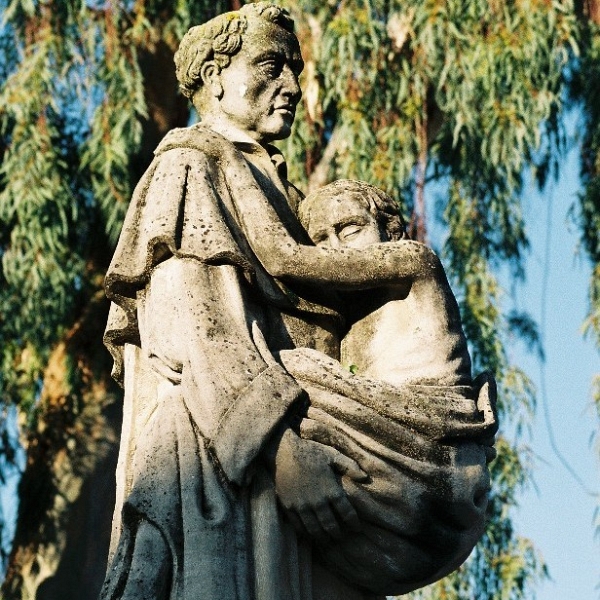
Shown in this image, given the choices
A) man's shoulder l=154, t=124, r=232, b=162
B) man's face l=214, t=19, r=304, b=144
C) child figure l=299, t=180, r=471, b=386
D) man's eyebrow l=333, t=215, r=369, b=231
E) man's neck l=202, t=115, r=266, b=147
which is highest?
man's face l=214, t=19, r=304, b=144

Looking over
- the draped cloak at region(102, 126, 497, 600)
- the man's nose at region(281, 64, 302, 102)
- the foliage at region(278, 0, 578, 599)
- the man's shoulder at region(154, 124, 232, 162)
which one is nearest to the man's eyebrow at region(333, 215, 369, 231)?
the draped cloak at region(102, 126, 497, 600)

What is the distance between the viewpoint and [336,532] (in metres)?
5.11

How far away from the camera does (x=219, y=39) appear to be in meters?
5.94

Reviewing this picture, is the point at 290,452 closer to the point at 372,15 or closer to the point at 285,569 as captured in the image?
the point at 285,569

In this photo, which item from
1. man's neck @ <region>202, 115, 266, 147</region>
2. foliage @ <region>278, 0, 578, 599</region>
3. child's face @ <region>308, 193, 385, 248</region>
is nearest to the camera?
child's face @ <region>308, 193, 385, 248</region>

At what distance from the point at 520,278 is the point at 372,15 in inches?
87.2

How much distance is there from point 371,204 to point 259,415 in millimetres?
967

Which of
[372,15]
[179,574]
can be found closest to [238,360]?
[179,574]

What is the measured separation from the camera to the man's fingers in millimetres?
5062

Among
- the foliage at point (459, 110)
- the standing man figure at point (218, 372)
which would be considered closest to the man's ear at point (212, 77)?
the standing man figure at point (218, 372)

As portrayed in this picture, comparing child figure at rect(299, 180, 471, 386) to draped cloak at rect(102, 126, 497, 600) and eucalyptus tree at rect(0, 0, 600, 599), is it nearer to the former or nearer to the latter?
draped cloak at rect(102, 126, 497, 600)

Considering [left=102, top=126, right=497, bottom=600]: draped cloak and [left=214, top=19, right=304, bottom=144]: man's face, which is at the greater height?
[left=214, top=19, right=304, bottom=144]: man's face

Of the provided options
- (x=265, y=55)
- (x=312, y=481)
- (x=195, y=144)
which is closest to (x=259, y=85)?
(x=265, y=55)

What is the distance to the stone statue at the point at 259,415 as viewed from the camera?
5.03 m
